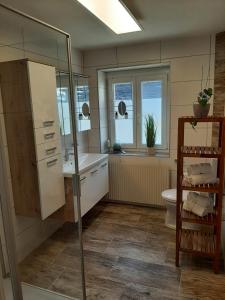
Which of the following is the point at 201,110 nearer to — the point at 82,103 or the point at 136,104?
the point at 136,104

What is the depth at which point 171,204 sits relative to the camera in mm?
2680

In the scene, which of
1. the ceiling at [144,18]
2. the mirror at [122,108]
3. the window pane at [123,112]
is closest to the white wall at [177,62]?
the ceiling at [144,18]

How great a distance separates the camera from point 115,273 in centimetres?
208

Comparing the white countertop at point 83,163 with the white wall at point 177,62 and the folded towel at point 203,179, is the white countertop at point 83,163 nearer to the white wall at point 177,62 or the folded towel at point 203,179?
the white wall at point 177,62

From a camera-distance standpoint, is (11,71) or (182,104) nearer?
(11,71)

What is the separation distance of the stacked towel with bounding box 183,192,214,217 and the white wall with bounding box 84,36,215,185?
973 mm

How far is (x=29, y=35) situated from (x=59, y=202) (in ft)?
5.24

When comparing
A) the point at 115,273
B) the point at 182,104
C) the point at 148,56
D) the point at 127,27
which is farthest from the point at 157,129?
the point at 115,273

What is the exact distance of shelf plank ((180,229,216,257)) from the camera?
207 centimetres

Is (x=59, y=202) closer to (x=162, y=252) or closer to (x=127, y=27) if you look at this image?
(x=162, y=252)

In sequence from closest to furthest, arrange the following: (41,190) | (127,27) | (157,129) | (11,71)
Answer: (11,71), (41,190), (127,27), (157,129)

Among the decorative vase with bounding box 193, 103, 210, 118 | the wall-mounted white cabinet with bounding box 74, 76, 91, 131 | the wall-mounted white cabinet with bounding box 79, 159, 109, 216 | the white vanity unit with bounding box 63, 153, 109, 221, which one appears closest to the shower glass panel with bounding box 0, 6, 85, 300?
the white vanity unit with bounding box 63, 153, 109, 221

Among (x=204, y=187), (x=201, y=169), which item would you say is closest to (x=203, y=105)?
(x=201, y=169)

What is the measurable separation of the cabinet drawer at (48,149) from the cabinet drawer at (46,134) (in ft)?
0.11
